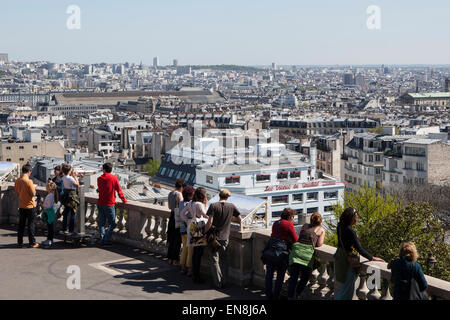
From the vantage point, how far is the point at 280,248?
971cm

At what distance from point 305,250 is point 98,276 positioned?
3065mm

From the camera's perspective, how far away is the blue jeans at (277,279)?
9.70 metres

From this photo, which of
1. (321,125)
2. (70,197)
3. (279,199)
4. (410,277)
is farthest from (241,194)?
(321,125)

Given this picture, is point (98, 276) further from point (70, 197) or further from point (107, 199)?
point (70, 197)

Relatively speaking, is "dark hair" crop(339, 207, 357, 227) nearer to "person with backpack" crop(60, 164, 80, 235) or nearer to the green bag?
the green bag

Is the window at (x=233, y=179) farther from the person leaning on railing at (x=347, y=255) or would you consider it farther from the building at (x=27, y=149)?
the person leaning on railing at (x=347, y=255)

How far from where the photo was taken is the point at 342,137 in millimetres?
79312

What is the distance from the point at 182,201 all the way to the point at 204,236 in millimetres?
742

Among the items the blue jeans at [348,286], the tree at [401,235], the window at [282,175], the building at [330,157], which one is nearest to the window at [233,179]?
the window at [282,175]

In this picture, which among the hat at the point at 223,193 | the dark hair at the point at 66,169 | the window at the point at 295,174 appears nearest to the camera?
the hat at the point at 223,193

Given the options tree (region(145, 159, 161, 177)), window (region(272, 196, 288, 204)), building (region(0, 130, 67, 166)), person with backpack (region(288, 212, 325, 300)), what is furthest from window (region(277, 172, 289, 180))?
person with backpack (region(288, 212, 325, 300))

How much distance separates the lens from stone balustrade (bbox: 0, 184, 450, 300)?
9.03 meters

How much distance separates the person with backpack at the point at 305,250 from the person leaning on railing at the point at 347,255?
573mm

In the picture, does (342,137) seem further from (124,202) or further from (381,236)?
(124,202)
